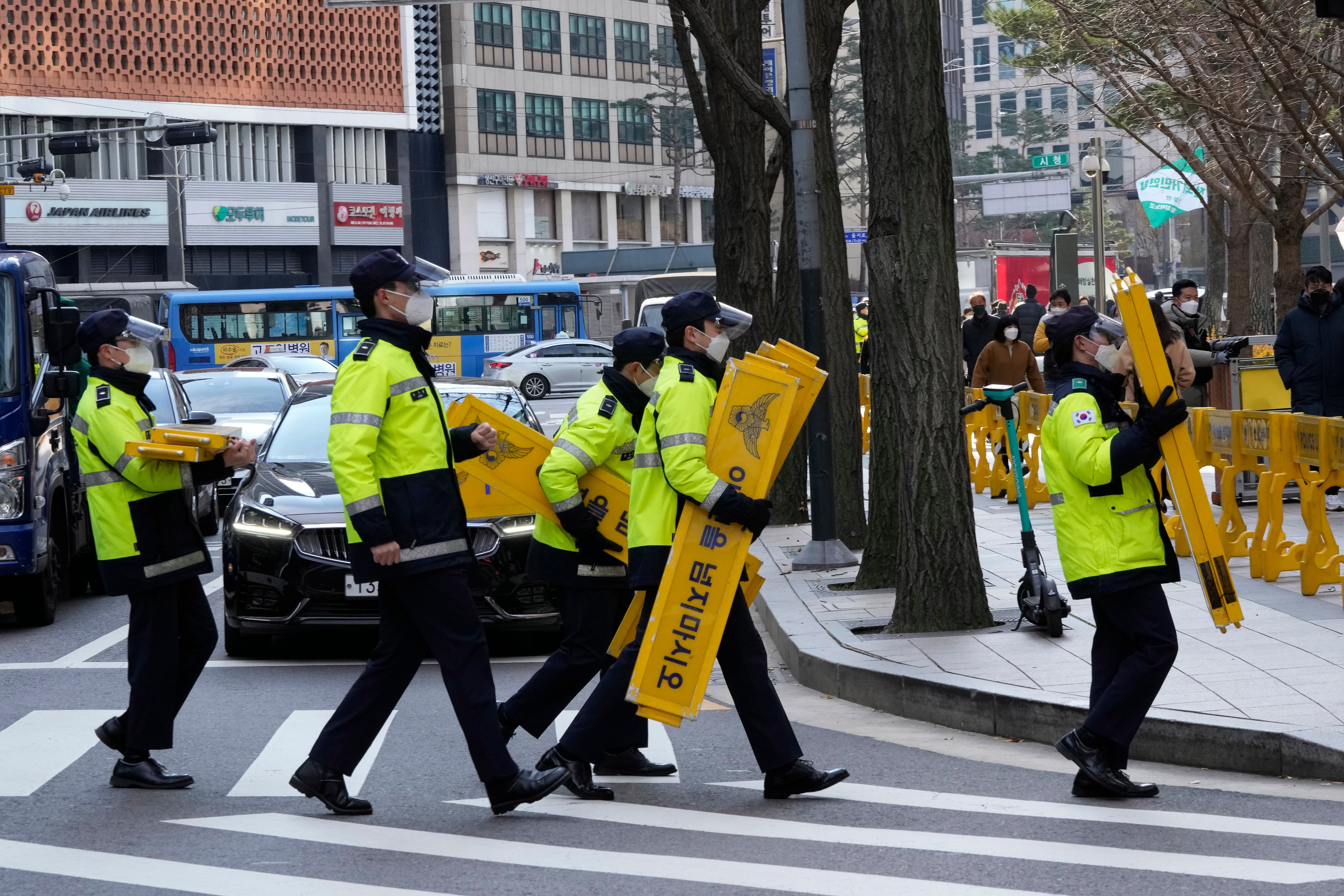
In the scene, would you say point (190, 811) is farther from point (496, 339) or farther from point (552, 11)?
point (552, 11)

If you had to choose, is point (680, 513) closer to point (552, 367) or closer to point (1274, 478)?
point (1274, 478)

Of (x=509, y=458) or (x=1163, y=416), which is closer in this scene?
(x=1163, y=416)

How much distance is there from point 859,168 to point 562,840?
80729mm

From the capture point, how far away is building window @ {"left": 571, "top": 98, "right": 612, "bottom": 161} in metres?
77.3

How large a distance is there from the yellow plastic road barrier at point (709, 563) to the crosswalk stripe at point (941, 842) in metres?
0.39

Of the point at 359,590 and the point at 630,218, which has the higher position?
the point at 630,218

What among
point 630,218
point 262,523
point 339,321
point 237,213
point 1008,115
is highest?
point 1008,115

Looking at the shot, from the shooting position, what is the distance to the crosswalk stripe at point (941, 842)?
203 inches

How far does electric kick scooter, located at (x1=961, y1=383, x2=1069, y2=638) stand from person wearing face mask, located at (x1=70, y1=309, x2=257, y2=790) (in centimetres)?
411

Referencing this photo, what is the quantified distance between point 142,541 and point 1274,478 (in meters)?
7.14

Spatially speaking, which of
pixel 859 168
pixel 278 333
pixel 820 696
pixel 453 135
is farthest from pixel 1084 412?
pixel 859 168

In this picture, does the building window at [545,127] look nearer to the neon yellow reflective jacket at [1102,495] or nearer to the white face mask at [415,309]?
the white face mask at [415,309]

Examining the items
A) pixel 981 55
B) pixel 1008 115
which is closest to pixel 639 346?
pixel 1008 115

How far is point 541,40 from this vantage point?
75.9 meters
